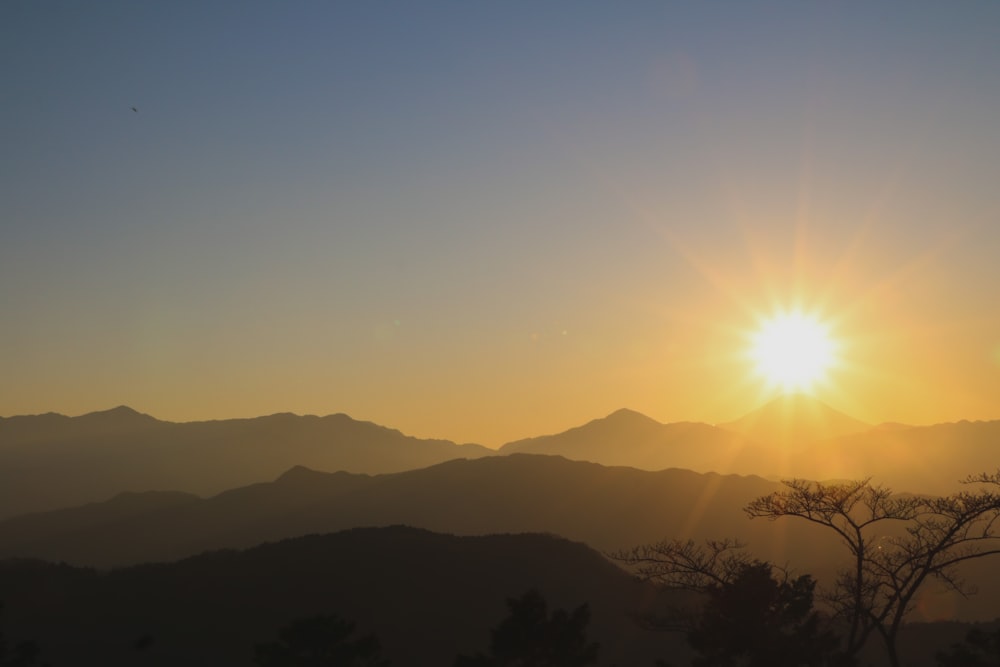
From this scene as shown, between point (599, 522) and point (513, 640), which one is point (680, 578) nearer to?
point (513, 640)

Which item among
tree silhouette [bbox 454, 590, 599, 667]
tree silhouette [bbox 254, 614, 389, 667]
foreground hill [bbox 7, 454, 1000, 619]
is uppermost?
foreground hill [bbox 7, 454, 1000, 619]

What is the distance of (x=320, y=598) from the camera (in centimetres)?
7112

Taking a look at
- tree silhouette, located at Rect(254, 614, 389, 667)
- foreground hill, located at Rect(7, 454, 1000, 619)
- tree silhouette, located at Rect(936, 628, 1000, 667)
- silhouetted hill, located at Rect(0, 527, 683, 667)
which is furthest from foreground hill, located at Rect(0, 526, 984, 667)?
foreground hill, located at Rect(7, 454, 1000, 619)

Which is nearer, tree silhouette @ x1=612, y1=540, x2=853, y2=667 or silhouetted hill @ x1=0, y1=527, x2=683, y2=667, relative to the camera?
tree silhouette @ x1=612, y1=540, x2=853, y2=667

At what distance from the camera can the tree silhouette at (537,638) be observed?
76.3 feet

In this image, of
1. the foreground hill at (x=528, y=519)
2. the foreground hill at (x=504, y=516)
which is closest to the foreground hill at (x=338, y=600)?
the foreground hill at (x=528, y=519)

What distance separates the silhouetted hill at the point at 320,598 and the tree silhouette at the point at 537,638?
38.5m

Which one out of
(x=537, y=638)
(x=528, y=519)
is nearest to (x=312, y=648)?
(x=537, y=638)

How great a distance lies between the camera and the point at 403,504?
614 feet

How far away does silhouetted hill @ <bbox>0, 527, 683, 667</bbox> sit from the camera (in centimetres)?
6147

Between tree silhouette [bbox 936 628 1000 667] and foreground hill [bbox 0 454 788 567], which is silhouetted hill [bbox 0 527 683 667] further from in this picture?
foreground hill [bbox 0 454 788 567]

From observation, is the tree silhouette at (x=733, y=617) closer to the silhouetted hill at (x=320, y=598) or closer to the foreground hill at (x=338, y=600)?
the foreground hill at (x=338, y=600)

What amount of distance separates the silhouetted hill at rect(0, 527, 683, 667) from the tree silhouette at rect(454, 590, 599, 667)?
38452 millimetres

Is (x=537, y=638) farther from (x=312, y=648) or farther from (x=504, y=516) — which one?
(x=504, y=516)
